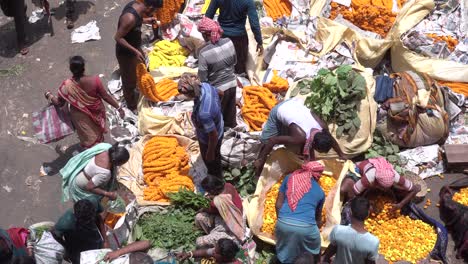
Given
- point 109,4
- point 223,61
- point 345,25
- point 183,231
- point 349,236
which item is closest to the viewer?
point 349,236

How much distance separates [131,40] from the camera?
700 cm

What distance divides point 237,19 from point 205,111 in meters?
2.08

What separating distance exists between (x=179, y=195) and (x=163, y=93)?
177cm

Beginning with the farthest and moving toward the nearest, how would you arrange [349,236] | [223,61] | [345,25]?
[345,25] < [223,61] < [349,236]

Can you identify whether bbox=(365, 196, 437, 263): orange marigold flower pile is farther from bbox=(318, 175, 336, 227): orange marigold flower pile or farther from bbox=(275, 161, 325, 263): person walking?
bbox=(275, 161, 325, 263): person walking

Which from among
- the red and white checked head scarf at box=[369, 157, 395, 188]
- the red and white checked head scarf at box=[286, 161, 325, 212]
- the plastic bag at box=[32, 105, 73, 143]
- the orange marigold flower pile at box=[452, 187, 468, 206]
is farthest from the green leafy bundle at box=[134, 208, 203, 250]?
the orange marigold flower pile at box=[452, 187, 468, 206]

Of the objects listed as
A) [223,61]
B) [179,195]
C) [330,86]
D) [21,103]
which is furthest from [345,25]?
[21,103]

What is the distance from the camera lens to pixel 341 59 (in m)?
7.79

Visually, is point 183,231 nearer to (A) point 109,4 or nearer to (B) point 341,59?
(B) point 341,59

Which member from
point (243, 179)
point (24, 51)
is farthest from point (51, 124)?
point (24, 51)

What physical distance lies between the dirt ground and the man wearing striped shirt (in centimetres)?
220

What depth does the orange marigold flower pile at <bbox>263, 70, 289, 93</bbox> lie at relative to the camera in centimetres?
753

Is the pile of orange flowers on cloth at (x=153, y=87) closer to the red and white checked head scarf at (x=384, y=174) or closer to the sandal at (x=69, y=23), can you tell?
the sandal at (x=69, y=23)

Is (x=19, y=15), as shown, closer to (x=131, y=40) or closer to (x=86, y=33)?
(x=86, y=33)
